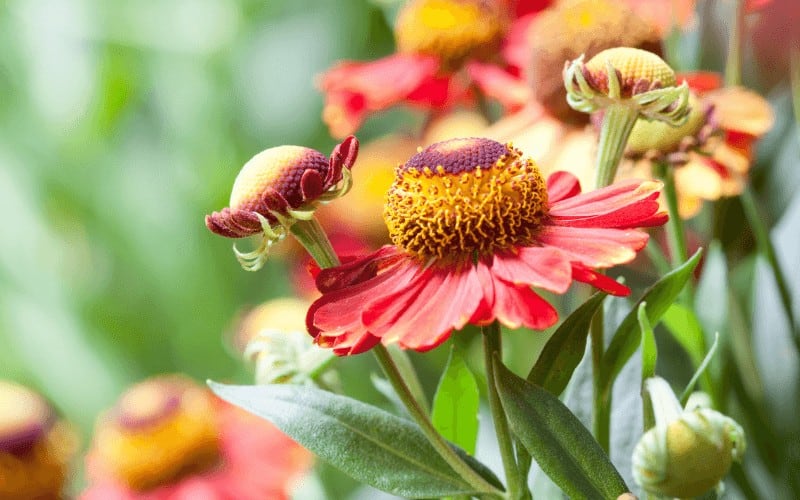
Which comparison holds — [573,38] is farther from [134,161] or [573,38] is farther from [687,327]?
[134,161]

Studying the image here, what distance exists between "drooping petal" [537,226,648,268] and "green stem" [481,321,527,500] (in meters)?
0.03

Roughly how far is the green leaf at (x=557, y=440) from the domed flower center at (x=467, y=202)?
5cm

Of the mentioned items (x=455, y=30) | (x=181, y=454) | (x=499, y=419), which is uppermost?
(x=455, y=30)

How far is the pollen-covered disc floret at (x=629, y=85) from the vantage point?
0.31m

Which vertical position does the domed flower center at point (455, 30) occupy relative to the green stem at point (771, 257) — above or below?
above

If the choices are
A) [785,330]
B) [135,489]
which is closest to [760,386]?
[785,330]

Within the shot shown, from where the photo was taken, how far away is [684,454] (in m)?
0.27

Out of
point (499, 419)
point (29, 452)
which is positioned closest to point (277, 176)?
point (499, 419)

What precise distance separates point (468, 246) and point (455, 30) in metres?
0.38

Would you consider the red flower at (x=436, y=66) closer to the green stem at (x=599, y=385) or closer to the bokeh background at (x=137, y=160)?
the green stem at (x=599, y=385)

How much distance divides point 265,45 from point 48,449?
79 centimetres

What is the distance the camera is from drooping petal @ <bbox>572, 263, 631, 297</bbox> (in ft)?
0.94

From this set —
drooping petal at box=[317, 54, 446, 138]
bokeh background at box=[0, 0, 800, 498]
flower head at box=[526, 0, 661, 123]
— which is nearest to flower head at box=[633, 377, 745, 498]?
flower head at box=[526, 0, 661, 123]

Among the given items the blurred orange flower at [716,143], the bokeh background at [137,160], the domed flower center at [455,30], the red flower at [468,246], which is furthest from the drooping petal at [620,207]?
the bokeh background at [137,160]
